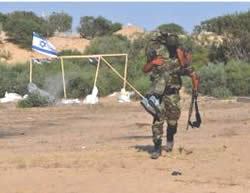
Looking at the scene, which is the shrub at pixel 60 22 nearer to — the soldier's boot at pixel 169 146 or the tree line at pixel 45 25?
the tree line at pixel 45 25

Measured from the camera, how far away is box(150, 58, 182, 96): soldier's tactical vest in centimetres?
1055

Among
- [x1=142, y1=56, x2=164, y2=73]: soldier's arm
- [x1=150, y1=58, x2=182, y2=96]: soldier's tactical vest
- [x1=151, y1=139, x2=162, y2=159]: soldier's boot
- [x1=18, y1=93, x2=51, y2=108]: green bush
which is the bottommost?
[x1=18, y1=93, x2=51, y2=108]: green bush

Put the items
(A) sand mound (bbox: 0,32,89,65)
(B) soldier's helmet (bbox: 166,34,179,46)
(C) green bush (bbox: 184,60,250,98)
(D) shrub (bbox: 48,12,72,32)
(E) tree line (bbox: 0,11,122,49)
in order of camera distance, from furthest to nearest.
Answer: (D) shrub (bbox: 48,12,72,32), (E) tree line (bbox: 0,11,122,49), (A) sand mound (bbox: 0,32,89,65), (C) green bush (bbox: 184,60,250,98), (B) soldier's helmet (bbox: 166,34,179,46)

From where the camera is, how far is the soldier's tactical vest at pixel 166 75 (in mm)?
10547

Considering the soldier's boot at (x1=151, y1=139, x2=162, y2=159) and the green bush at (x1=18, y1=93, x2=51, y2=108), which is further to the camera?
the green bush at (x1=18, y1=93, x2=51, y2=108)

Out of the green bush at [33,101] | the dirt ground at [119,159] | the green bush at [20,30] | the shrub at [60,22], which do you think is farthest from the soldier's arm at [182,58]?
the shrub at [60,22]

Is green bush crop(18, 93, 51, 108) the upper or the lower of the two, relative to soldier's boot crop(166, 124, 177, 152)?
lower

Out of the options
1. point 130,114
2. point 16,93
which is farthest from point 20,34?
point 130,114

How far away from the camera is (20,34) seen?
59.7m

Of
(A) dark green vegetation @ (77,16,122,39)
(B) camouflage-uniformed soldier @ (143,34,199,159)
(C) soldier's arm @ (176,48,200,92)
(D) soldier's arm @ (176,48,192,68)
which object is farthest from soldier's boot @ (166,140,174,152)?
(A) dark green vegetation @ (77,16,122,39)

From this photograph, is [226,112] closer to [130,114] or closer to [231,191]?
[130,114]

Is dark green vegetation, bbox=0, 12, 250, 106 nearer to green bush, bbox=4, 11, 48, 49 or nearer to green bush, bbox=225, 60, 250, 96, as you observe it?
green bush, bbox=225, 60, 250, 96

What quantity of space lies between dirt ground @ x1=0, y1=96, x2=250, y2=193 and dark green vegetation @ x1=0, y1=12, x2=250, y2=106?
9.66 metres

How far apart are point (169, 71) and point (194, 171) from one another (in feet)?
5.97
